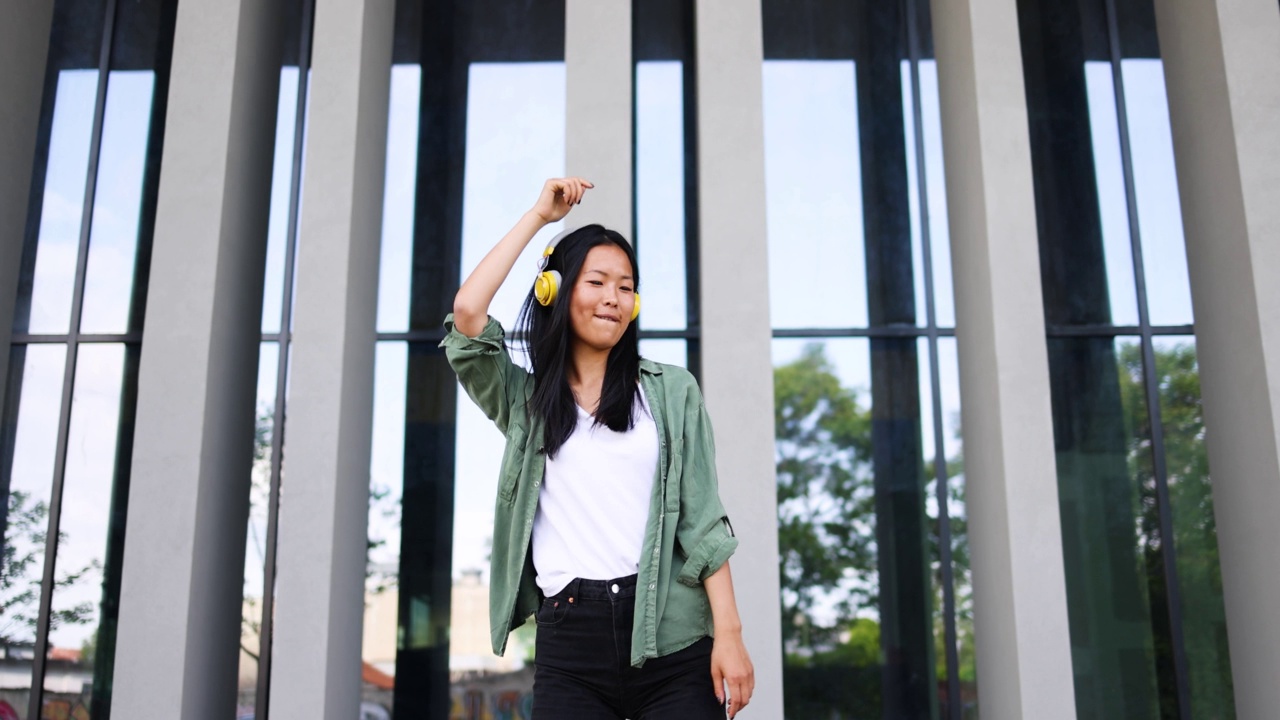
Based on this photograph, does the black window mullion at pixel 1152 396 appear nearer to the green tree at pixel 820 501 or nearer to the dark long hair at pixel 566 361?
the green tree at pixel 820 501

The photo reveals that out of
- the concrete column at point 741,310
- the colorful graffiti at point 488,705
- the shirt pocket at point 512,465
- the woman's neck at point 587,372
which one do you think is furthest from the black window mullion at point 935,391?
the shirt pocket at point 512,465

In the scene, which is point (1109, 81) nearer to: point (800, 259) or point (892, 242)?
point (892, 242)

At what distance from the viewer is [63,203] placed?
6688mm

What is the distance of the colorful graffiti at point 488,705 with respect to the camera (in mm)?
5922

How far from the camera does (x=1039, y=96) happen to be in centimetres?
678

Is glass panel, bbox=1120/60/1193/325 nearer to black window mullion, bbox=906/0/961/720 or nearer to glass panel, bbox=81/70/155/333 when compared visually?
black window mullion, bbox=906/0/961/720

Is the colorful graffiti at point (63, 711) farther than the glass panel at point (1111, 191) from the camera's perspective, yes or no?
No

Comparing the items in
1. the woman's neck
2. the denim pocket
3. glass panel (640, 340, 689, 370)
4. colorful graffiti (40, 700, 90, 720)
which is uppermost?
glass panel (640, 340, 689, 370)

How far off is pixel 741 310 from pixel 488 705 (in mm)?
2790

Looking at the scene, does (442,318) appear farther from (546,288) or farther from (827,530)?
(546,288)

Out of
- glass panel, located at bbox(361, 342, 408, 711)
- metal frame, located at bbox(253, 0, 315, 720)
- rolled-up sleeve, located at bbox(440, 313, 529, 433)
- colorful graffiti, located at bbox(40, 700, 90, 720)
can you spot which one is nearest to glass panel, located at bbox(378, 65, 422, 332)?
glass panel, located at bbox(361, 342, 408, 711)

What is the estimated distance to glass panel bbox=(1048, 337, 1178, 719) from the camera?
6.02 m

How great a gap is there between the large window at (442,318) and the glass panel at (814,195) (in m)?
1.43

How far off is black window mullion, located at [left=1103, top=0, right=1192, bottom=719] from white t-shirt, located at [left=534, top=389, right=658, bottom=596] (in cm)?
493
